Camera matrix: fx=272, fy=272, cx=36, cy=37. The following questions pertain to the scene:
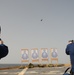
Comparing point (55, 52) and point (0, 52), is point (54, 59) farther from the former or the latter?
point (0, 52)

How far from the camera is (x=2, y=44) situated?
3885 millimetres

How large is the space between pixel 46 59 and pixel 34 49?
2.20m

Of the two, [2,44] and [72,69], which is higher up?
[2,44]

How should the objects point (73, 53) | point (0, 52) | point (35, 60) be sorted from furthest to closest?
point (35, 60) < point (73, 53) < point (0, 52)

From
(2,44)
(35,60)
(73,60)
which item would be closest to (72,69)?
(73,60)

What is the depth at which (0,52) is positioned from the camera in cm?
384

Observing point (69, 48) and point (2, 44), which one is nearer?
point (2, 44)

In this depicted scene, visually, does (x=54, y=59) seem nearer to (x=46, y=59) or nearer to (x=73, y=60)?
(x=46, y=59)

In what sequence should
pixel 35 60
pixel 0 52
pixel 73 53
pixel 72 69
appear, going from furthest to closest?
pixel 35 60
pixel 73 53
pixel 72 69
pixel 0 52

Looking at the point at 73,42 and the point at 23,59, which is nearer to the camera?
the point at 73,42

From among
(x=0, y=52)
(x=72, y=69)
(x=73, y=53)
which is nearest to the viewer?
(x=0, y=52)

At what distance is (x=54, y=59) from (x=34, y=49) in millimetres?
3163

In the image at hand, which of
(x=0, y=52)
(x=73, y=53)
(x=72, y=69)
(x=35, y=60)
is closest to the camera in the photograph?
(x=0, y=52)

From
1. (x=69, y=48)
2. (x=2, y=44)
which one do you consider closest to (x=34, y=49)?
(x=69, y=48)
